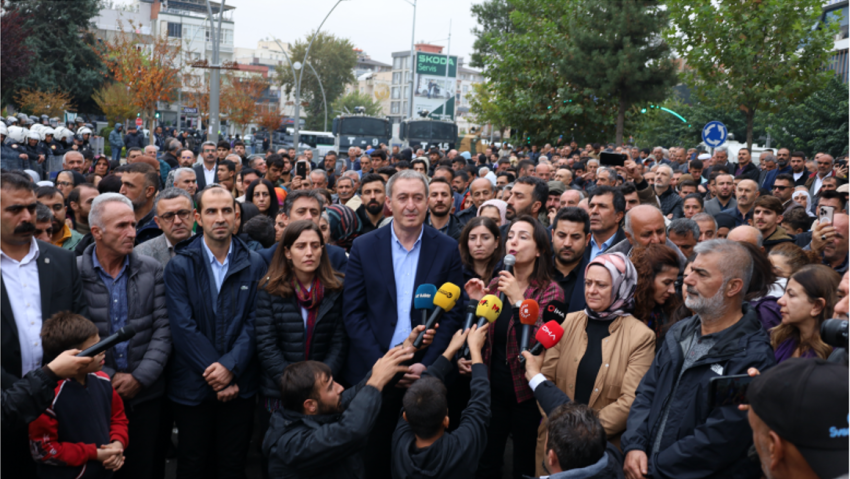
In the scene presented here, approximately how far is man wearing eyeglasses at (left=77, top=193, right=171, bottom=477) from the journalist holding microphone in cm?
196

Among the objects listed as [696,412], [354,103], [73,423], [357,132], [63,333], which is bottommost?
[73,423]

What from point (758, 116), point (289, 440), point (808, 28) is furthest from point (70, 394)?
point (758, 116)

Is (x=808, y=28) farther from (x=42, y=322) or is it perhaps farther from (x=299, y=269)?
(x=42, y=322)

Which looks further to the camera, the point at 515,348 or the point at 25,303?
the point at 515,348

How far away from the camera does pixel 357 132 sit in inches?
1280

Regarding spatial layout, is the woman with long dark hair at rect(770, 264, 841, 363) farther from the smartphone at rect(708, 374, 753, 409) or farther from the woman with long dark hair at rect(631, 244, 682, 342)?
the smartphone at rect(708, 374, 753, 409)

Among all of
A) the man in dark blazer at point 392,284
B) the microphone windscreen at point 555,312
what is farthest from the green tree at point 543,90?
the microphone windscreen at point 555,312

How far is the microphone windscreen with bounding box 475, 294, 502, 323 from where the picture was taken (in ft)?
12.6

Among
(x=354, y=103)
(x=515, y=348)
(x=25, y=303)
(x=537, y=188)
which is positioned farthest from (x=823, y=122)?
(x=354, y=103)

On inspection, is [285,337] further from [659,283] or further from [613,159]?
[613,159]

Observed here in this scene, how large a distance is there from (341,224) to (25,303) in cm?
310

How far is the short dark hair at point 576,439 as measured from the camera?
121 inches

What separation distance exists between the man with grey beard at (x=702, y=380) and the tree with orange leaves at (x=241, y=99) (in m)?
51.4

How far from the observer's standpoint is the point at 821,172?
11.2m
